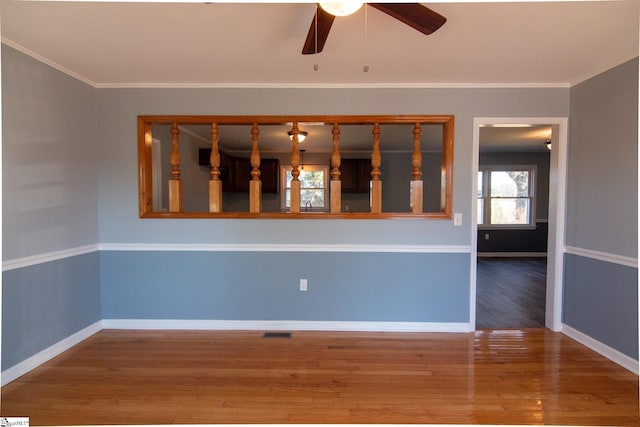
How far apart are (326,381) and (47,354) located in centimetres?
212

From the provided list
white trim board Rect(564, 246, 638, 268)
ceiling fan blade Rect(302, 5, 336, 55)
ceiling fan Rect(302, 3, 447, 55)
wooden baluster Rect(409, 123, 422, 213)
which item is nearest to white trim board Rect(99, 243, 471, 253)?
wooden baluster Rect(409, 123, 422, 213)

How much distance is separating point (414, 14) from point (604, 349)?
2.87 metres

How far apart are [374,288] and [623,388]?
5.87 ft

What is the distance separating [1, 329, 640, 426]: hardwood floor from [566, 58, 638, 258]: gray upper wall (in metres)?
0.95

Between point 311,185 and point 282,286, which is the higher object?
point 311,185

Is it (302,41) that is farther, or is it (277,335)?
(277,335)

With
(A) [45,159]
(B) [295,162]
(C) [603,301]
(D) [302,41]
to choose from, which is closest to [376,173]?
(B) [295,162]

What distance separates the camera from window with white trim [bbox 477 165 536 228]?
6.88 meters

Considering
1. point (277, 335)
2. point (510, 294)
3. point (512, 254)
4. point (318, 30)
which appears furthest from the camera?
point (512, 254)

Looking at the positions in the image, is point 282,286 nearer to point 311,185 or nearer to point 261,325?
point 261,325

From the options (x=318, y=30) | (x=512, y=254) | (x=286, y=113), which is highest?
(x=318, y=30)

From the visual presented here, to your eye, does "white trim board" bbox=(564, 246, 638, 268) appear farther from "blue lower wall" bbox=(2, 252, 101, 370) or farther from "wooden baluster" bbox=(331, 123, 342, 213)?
"blue lower wall" bbox=(2, 252, 101, 370)

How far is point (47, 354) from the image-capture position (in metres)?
2.55

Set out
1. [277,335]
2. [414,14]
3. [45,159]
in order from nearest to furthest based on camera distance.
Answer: [414,14], [45,159], [277,335]
